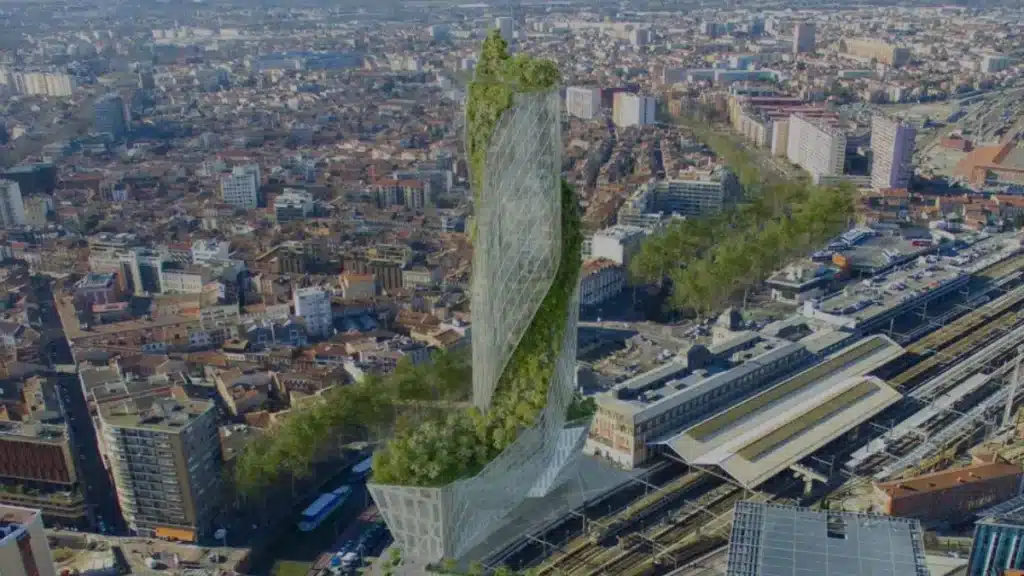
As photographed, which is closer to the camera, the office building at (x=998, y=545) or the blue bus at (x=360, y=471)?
the office building at (x=998, y=545)

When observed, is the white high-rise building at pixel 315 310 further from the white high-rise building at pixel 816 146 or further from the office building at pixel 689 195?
the white high-rise building at pixel 816 146

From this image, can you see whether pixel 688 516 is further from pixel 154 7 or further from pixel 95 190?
pixel 154 7

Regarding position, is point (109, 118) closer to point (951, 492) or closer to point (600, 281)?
point (600, 281)

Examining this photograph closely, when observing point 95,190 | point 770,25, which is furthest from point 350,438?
point 770,25

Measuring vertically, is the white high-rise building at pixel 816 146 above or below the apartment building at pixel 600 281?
above

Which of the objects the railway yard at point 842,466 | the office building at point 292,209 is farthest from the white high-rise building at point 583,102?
the railway yard at point 842,466

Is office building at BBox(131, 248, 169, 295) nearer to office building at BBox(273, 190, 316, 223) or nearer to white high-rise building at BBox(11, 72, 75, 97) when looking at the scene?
office building at BBox(273, 190, 316, 223)

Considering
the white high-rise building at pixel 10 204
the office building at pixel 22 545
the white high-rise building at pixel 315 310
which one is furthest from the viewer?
the white high-rise building at pixel 10 204
